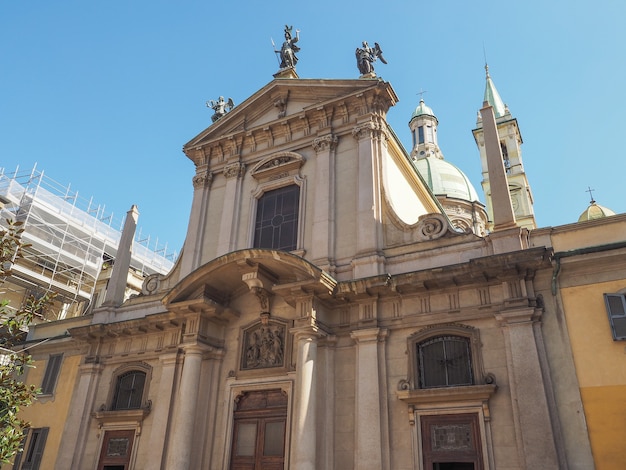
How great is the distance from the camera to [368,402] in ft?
37.5

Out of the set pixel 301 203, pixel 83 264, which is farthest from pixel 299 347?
pixel 83 264

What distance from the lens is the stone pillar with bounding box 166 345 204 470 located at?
40.7 ft

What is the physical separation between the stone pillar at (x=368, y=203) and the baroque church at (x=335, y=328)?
0.20ft

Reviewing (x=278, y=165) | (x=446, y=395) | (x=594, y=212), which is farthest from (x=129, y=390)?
(x=594, y=212)

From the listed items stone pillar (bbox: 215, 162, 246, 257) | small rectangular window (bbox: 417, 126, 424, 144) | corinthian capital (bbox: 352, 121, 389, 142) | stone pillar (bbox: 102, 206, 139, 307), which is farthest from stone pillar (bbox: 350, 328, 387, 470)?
small rectangular window (bbox: 417, 126, 424, 144)

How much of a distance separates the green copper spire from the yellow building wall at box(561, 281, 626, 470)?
29.8 m

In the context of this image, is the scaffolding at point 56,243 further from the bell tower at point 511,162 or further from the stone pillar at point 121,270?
the bell tower at point 511,162

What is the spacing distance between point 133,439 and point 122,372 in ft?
7.10

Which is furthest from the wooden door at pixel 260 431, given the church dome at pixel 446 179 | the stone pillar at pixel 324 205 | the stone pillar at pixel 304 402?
the church dome at pixel 446 179

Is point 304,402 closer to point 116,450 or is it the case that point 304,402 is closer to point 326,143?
point 116,450

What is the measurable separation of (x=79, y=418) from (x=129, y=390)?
64.1 inches

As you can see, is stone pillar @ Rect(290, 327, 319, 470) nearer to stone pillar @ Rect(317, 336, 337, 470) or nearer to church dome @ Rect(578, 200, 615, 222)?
stone pillar @ Rect(317, 336, 337, 470)

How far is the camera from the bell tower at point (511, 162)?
3285cm

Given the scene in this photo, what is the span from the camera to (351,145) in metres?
15.5
